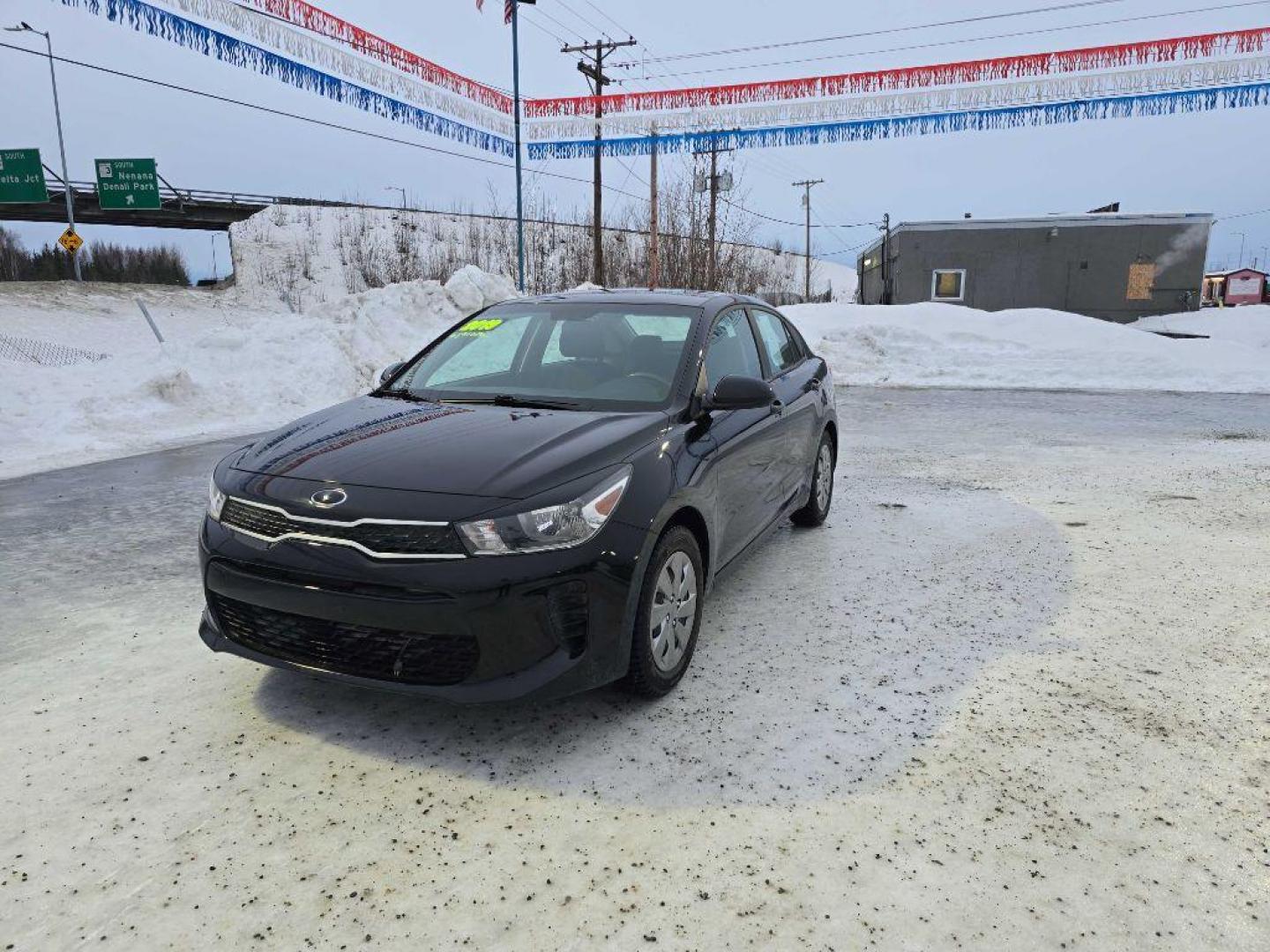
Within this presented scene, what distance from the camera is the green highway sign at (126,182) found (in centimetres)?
3409

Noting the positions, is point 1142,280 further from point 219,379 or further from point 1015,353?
point 219,379

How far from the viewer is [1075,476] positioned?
24.1 ft

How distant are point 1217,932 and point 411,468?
2.73 m

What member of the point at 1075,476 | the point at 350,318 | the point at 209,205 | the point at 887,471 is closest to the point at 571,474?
the point at 887,471

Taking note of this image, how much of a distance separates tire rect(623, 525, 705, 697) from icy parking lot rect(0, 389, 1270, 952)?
0.14m

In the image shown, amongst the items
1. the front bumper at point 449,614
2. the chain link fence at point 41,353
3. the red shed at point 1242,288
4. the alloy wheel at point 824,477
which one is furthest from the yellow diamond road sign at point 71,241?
the red shed at point 1242,288

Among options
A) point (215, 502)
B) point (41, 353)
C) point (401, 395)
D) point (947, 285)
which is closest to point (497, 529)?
point (215, 502)

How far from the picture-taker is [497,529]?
8.66 ft

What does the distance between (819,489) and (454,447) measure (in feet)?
10.7

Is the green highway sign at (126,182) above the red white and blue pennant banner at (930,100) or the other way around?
above

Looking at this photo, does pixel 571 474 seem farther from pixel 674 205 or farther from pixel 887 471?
pixel 674 205

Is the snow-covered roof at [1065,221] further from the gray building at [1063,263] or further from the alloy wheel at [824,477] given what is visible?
the alloy wheel at [824,477]

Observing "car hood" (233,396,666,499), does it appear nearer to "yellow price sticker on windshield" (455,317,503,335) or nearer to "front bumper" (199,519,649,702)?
"front bumper" (199,519,649,702)

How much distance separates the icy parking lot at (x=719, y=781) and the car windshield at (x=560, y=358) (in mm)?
1287
